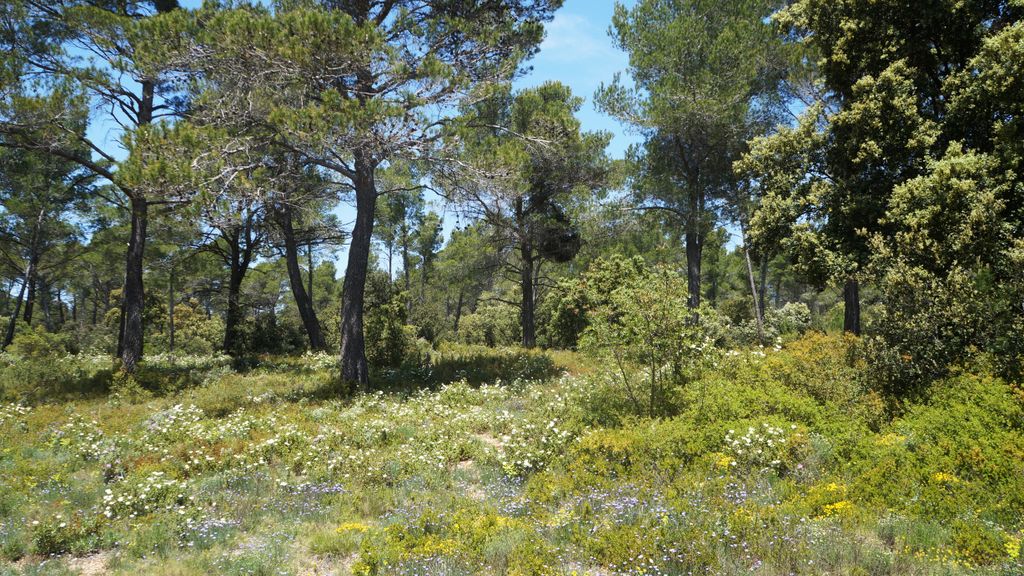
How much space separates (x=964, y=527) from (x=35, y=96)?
18.1m

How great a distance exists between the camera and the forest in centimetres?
516

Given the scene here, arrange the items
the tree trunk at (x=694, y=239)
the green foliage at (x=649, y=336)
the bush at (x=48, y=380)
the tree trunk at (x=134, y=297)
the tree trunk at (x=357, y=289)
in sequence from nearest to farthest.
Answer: the green foliage at (x=649, y=336) < the bush at (x=48, y=380) < the tree trunk at (x=357, y=289) < the tree trunk at (x=134, y=297) < the tree trunk at (x=694, y=239)

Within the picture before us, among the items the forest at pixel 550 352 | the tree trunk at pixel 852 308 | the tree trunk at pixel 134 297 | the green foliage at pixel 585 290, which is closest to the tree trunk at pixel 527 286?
the forest at pixel 550 352

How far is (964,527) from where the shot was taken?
15.0 ft

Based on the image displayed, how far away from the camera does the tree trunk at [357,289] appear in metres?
12.6

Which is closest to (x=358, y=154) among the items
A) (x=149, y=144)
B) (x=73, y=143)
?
(x=149, y=144)

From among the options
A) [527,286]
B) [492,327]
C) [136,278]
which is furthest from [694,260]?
[492,327]

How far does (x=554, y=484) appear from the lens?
6336mm

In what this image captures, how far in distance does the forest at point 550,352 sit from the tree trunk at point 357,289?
78 millimetres

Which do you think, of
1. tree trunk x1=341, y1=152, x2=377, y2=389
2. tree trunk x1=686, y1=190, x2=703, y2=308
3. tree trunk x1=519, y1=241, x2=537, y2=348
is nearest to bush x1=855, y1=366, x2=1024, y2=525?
tree trunk x1=341, y1=152, x2=377, y2=389

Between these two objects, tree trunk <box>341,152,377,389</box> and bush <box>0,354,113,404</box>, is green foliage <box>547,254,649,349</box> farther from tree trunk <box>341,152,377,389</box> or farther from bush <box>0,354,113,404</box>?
bush <box>0,354,113,404</box>

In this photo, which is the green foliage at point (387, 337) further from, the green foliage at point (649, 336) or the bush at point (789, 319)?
the bush at point (789, 319)

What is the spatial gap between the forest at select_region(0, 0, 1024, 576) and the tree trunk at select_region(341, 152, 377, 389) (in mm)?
78

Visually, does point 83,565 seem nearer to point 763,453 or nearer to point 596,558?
point 596,558
